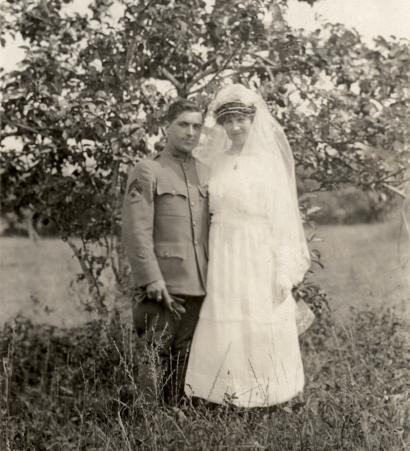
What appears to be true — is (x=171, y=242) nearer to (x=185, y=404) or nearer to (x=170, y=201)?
(x=170, y=201)

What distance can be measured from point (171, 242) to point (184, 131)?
0.59m

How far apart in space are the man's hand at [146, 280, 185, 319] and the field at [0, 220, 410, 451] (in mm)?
308

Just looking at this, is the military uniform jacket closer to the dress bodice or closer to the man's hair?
the dress bodice

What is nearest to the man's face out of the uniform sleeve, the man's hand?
the uniform sleeve

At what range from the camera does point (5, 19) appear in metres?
4.25

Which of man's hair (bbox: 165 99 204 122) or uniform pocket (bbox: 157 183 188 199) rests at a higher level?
man's hair (bbox: 165 99 204 122)

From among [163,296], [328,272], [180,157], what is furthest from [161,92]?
[328,272]

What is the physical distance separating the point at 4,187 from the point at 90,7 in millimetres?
1369

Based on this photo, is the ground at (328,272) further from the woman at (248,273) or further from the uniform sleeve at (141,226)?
the uniform sleeve at (141,226)

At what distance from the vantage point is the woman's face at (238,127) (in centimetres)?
351

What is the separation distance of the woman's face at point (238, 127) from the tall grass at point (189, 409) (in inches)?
46.7

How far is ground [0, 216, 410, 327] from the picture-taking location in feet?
26.2

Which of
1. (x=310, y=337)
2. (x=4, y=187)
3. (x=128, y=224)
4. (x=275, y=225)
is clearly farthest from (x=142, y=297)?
(x=310, y=337)

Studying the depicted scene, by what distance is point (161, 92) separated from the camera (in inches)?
174
